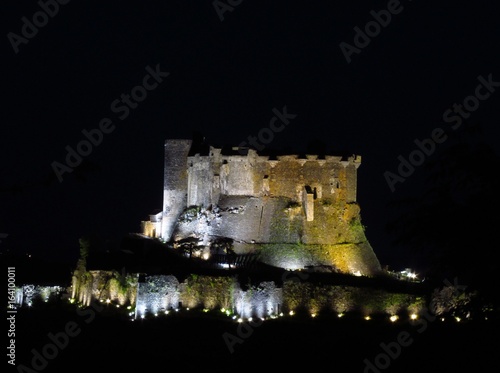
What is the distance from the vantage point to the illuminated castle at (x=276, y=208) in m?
45.8

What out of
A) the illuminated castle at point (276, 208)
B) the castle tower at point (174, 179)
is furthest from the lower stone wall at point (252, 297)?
the castle tower at point (174, 179)

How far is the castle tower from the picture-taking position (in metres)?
50.9

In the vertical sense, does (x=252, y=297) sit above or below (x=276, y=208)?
below

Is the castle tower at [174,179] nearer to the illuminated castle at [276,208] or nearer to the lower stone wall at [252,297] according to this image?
the illuminated castle at [276,208]

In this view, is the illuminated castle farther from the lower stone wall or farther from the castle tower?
the lower stone wall

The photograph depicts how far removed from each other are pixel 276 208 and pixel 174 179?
9.23m

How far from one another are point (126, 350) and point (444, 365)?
55.5 ft

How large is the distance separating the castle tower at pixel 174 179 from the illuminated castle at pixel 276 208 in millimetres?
1174

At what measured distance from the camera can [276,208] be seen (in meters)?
47.0

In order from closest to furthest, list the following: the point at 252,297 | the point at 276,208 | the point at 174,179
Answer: the point at 252,297, the point at 276,208, the point at 174,179

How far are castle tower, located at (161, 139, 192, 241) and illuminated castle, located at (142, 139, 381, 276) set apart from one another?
3.85ft

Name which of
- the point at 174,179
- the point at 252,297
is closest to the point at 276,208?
the point at 174,179

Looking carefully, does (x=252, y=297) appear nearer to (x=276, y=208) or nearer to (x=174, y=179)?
(x=276, y=208)

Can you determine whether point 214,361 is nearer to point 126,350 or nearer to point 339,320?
point 126,350
